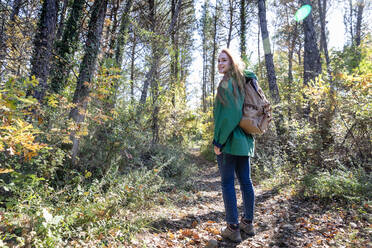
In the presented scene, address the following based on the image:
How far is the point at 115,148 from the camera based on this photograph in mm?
4414

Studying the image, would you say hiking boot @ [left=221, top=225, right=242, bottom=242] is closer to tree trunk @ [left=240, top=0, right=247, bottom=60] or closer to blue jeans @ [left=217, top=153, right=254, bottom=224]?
blue jeans @ [left=217, top=153, right=254, bottom=224]

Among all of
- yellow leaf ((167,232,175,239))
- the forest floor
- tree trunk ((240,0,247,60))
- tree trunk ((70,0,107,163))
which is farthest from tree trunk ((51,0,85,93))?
tree trunk ((240,0,247,60))

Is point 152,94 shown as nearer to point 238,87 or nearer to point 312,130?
point 312,130

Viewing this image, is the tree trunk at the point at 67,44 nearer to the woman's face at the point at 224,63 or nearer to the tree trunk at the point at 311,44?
the woman's face at the point at 224,63

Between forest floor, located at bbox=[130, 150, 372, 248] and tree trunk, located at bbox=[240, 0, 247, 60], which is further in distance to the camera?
tree trunk, located at bbox=[240, 0, 247, 60]

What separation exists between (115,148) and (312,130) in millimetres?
3953

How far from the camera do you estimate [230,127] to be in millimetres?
2322

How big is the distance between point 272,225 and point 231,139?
1.58 meters

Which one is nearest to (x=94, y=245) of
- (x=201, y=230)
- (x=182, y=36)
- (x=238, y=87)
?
(x=201, y=230)

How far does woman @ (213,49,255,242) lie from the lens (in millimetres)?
2328

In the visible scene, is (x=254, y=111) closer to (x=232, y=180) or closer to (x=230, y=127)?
(x=230, y=127)

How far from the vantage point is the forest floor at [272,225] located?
8.04 feet

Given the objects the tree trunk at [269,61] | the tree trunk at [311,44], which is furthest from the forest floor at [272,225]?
the tree trunk at [311,44]

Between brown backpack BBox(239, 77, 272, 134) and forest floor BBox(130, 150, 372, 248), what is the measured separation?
130cm
